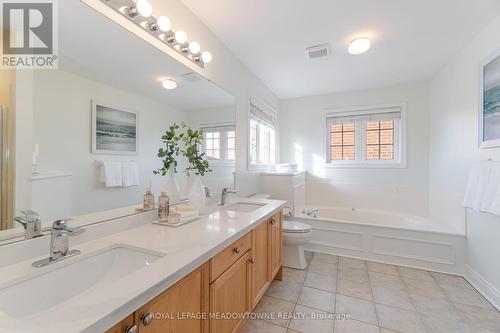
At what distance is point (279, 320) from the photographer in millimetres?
1688

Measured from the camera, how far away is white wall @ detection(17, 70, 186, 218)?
953mm

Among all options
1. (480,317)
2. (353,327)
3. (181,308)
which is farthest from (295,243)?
(181,308)

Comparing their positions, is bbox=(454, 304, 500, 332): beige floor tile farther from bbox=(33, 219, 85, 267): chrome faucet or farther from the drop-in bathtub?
bbox=(33, 219, 85, 267): chrome faucet

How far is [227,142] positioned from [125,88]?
112 centimetres

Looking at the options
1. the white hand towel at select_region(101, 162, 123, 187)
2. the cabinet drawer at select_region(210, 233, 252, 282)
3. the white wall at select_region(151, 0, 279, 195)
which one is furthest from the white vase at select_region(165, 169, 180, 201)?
the white wall at select_region(151, 0, 279, 195)

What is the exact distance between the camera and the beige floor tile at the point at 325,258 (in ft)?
8.93

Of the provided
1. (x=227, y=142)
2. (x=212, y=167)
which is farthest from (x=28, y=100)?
(x=227, y=142)

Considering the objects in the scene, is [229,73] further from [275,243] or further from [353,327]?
[353,327]

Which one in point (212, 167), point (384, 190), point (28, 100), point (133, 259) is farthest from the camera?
point (384, 190)

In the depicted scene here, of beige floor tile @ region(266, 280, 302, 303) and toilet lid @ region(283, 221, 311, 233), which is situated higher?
toilet lid @ region(283, 221, 311, 233)

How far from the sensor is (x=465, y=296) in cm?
200

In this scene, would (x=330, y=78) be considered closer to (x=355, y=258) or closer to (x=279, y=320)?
(x=355, y=258)

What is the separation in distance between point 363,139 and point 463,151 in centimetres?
140

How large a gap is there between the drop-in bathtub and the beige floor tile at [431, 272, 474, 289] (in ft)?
0.24
